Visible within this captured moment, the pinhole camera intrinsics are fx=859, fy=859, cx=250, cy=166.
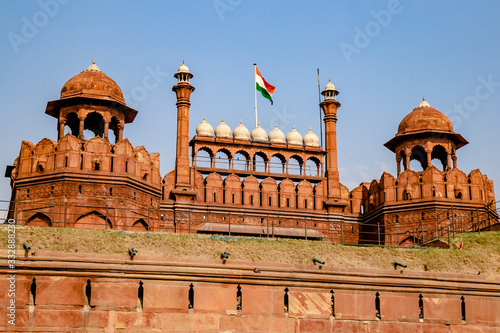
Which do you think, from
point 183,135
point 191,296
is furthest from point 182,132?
point 191,296

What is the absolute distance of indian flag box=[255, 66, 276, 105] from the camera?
134 ft

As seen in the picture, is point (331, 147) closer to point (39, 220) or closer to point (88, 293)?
point (39, 220)

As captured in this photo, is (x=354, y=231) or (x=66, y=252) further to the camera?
(x=354, y=231)

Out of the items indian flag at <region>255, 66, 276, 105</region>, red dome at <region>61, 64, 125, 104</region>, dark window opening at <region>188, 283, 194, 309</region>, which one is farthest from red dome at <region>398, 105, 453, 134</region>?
dark window opening at <region>188, 283, 194, 309</region>

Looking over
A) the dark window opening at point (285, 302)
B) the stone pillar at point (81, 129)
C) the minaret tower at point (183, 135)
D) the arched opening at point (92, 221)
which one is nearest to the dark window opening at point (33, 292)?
the dark window opening at point (285, 302)

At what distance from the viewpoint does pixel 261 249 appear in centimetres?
2684

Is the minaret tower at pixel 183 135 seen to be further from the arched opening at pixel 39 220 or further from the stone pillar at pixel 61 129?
the arched opening at pixel 39 220

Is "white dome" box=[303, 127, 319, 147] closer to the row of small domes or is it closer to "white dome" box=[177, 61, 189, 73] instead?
the row of small domes

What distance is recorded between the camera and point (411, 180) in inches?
1508

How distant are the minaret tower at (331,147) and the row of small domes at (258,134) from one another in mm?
992

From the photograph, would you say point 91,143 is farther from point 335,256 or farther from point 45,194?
point 335,256

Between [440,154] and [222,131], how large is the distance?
420 inches

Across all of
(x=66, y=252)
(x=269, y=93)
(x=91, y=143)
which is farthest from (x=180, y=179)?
(x=66, y=252)

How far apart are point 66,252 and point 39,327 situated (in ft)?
7.25
